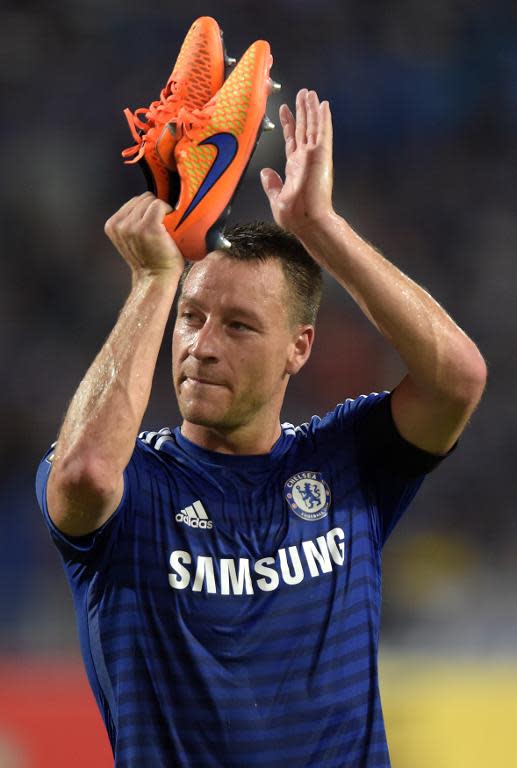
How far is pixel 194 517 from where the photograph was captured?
107 inches

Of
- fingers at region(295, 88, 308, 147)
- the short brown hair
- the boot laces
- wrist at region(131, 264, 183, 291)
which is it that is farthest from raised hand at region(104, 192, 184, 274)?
fingers at region(295, 88, 308, 147)

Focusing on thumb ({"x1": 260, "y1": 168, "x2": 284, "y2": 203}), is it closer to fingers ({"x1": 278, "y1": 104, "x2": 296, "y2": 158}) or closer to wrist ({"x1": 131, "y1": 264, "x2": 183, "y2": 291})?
fingers ({"x1": 278, "y1": 104, "x2": 296, "y2": 158})

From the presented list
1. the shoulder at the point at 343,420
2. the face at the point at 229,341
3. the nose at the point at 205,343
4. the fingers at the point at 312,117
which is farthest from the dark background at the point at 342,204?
the fingers at the point at 312,117

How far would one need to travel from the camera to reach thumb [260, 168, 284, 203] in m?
2.84

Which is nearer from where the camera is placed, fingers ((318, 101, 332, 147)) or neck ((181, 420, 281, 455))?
fingers ((318, 101, 332, 147))

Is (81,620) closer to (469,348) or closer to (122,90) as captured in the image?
(469,348)

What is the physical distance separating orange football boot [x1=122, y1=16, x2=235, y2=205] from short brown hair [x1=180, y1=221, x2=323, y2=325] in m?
0.37

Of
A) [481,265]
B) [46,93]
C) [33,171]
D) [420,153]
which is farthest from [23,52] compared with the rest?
[481,265]

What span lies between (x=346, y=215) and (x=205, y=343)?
536 centimetres

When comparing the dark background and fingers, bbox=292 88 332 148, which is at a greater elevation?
the dark background

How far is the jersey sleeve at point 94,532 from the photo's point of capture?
2482 mm

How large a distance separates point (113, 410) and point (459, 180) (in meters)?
6.28

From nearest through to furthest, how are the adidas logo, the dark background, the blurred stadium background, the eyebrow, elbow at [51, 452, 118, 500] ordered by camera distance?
elbow at [51, 452, 118, 500]
the adidas logo
the eyebrow
the blurred stadium background
the dark background

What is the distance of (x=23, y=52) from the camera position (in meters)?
8.43
